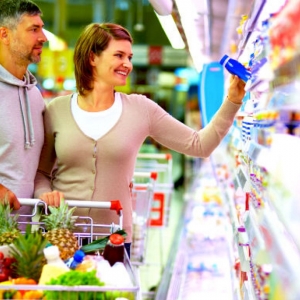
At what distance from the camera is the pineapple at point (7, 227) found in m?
2.75

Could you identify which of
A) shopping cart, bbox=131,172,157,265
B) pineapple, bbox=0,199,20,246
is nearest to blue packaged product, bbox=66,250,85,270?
pineapple, bbox=0,199,20,246

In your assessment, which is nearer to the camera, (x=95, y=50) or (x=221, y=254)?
(x=95, y=50)

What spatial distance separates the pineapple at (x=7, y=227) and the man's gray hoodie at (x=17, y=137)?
40cm

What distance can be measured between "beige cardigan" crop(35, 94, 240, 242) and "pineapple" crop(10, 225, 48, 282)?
988 millimetres

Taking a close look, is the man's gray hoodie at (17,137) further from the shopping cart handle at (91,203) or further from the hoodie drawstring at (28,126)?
the shopping cart handle at (91,203)

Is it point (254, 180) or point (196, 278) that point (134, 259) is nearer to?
point (196, 278)

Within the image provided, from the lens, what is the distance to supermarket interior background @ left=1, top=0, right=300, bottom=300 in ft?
5.55

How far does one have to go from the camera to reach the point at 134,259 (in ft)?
16.8

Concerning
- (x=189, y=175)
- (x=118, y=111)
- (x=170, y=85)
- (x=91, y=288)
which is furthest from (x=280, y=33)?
(x=170, y=85)

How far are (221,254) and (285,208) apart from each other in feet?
17.5

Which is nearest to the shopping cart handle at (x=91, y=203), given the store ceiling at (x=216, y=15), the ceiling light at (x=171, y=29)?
the store ceiling at (x=216, y=15)

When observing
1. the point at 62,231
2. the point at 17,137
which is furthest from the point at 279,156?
the point at 17,137

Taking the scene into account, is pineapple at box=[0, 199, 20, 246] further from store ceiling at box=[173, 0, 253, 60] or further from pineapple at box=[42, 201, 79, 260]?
store ceiling at box=[173, 0, 253, 60]

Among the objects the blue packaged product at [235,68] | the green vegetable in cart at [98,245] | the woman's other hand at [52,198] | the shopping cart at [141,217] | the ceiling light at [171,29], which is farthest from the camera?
the shopping cart at [141,217]
